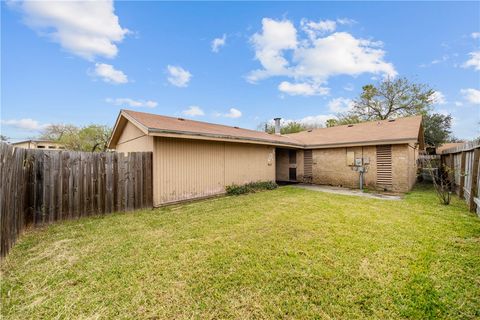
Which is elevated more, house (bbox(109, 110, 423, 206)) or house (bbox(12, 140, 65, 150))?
house (bbox(12, 140, 65, 150))

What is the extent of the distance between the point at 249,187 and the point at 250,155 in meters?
1.61

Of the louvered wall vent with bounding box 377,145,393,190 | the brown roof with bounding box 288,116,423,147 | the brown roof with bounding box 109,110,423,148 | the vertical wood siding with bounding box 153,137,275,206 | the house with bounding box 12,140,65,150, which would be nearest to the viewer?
the vertical wood siding with bounding box 153,137,275,206

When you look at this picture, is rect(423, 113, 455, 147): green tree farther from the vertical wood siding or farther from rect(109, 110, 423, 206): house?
the vertical wood siding

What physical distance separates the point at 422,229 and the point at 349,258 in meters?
2.56

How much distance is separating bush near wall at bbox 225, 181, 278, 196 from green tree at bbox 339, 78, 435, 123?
19.6 meters

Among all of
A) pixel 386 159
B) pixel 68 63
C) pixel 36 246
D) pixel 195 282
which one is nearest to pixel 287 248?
pixel 195 282

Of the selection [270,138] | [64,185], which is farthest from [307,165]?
[64,185]

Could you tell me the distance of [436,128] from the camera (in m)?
17.0

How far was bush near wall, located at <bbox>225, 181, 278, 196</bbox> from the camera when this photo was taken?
895 centimetres

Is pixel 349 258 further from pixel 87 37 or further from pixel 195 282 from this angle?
pixel 87 37

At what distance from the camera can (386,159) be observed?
32.1 feet

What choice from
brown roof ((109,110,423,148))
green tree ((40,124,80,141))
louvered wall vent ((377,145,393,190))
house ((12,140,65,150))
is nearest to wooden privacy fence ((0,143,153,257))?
brown roof ((109,110,423,148))

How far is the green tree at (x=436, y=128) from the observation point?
16906 mm

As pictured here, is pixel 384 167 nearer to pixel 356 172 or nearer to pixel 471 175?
pixel 356 172
